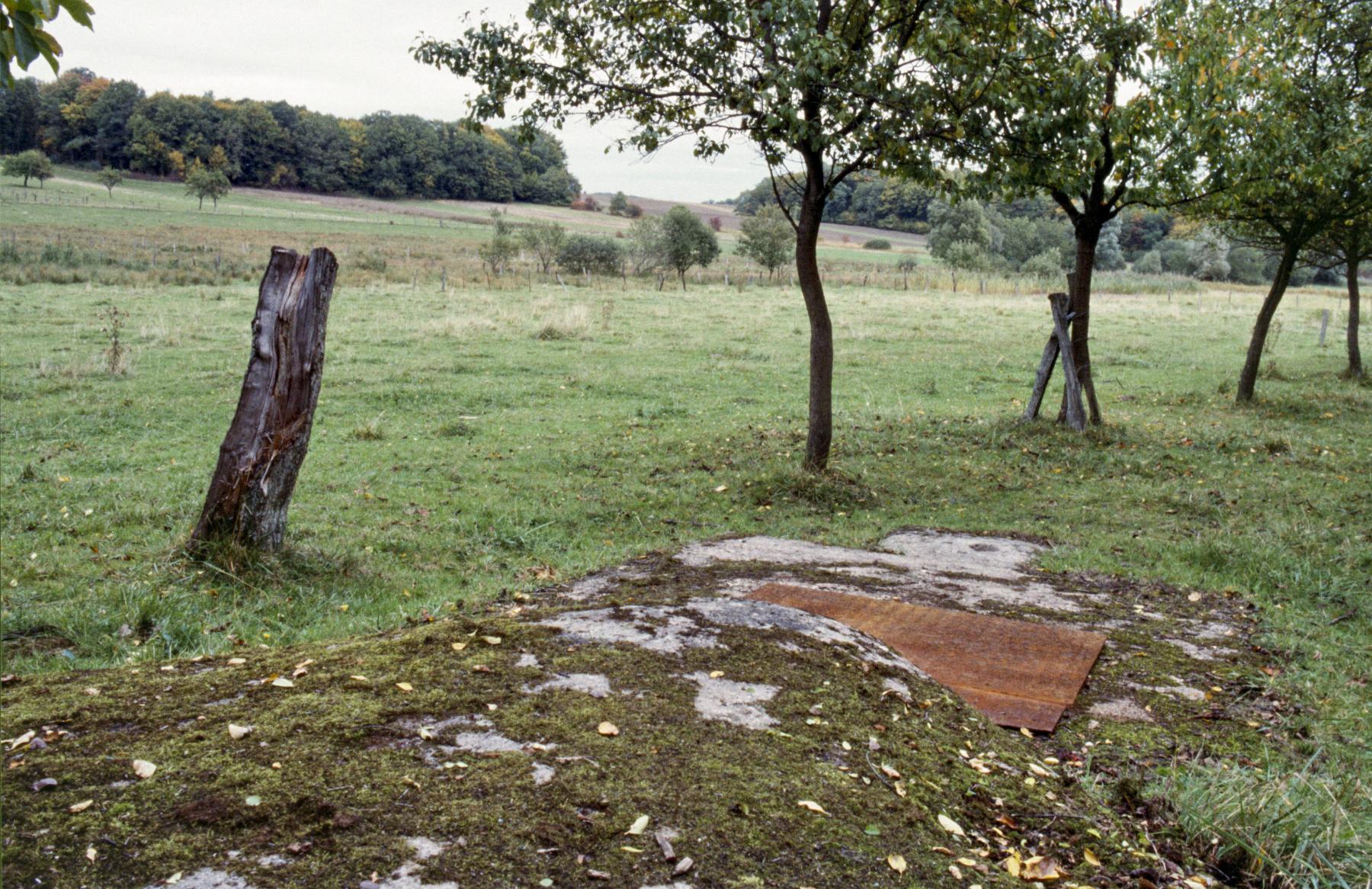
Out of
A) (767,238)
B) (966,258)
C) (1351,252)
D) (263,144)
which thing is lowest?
(1351,252)

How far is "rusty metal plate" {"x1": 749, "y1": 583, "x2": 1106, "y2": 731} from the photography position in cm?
448

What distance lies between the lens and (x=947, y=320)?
32.4 metres

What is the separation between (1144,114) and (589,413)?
29.3ft

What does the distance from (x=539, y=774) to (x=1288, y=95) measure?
14595mm

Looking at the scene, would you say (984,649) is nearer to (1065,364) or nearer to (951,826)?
(951,826)

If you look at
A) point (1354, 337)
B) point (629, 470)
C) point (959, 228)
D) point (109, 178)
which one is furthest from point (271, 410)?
point (109, 178)

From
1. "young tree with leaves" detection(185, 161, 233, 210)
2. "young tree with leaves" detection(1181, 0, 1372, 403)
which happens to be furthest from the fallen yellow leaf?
"young tree with leaves" detection(185, 161, 233, 210)

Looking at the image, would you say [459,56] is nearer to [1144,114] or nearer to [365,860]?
[1144,114]

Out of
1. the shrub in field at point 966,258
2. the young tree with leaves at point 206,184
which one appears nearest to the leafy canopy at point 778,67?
the shrub in field at point 966,258

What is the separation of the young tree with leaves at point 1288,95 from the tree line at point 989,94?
34mm

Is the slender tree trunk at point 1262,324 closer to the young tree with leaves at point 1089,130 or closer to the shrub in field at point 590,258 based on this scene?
the young tree with leaves at point 1089,130

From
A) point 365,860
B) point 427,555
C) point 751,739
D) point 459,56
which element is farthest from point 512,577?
point 459,56

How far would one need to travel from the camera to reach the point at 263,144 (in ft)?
342

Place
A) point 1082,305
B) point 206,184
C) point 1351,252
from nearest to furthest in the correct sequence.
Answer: point 1082,305
point 1351,252
point 206,184
